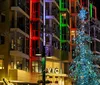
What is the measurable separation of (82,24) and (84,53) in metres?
3.11

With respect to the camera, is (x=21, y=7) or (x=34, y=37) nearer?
(x=21, y=7)

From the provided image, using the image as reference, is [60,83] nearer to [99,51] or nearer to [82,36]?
[82,36]

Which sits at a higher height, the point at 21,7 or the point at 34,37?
the point at 21,7

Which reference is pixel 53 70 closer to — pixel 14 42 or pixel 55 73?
pixel 55 73

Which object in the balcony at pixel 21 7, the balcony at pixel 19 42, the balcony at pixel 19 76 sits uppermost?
the balcony at pixel 21 7

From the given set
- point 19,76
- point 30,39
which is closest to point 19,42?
point 30,39

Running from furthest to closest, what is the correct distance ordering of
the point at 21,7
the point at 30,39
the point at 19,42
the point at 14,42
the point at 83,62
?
the point at 30,39, the point at 21,7, the point at 19,42, the point at 14,42, the point at 83,62

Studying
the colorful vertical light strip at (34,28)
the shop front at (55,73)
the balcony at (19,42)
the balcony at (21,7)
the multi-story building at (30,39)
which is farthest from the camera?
the shop front at (55,73)

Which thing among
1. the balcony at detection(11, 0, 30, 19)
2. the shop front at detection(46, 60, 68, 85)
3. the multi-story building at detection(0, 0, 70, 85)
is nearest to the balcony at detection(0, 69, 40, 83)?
the multi-story building at detection(0, 0, 70, 85)

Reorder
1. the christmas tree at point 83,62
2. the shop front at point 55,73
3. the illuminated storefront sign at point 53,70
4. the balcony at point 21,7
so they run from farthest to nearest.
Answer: the shop front at point 55,73 → the illuminated storefront sign at point 53,70 → the balcony at point 21,7 → the christmas tree at point 83,62

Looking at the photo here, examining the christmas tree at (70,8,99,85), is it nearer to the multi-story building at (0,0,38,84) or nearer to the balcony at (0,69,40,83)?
A: the balcony at (0,69,40,83)

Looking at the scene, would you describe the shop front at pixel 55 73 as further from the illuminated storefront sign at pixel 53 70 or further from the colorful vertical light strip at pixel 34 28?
the colorful vertical light strip at pixel 34 28

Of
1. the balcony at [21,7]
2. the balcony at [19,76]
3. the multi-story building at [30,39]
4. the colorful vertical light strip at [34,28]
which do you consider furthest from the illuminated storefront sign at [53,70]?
the balcony at [21,7]

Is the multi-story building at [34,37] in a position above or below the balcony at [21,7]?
below
